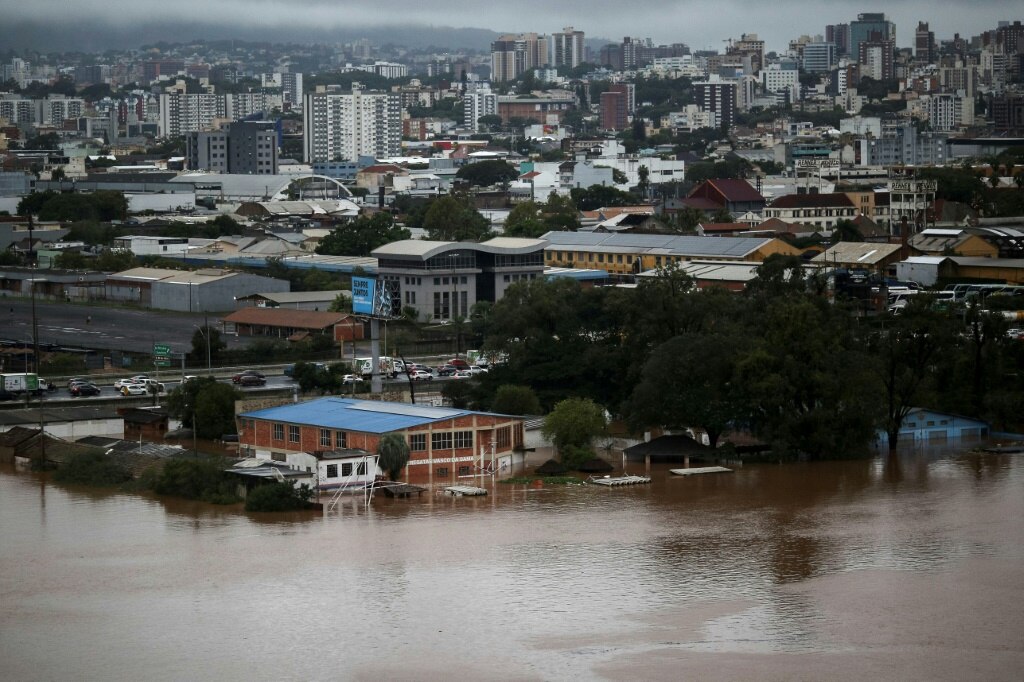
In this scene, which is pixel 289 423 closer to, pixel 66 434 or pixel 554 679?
pixel 66 434

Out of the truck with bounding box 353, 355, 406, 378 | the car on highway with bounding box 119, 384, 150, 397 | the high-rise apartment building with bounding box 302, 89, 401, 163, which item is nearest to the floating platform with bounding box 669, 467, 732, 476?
the truck with bounding box 353, 355, 406, 378

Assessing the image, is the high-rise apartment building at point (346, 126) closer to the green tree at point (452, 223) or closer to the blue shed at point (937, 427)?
the green tree at point (452, 223)

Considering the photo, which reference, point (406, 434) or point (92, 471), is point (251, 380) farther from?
point (406, 434)

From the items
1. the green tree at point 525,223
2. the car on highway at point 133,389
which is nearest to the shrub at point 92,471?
the car on highway at point 133,389

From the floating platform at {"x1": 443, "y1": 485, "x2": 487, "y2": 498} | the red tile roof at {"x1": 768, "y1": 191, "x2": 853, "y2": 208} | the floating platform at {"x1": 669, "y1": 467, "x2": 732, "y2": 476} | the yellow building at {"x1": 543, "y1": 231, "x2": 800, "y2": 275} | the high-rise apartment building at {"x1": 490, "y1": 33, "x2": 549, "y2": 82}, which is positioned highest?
the high-rise apartment building at {"x1": 490, "y1": 33, "x2": 549, "y2": 82}

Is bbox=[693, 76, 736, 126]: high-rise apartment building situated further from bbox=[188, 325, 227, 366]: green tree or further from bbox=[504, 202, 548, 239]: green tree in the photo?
bbox=[188, 325, 227, 366]: green tree

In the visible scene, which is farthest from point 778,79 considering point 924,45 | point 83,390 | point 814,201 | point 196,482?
point 196,482
